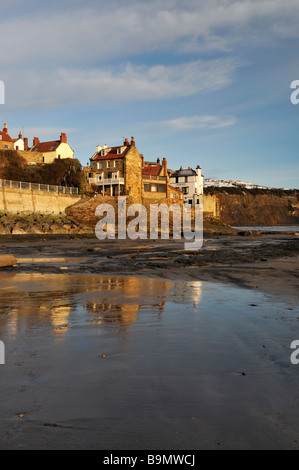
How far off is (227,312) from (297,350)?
2519mm

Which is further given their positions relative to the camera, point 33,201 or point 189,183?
point 189,183

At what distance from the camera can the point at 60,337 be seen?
5.73m

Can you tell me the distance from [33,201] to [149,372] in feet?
167

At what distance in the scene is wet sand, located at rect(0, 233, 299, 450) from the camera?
3.00m

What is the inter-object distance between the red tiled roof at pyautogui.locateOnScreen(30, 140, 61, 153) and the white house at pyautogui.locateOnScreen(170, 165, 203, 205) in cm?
2917

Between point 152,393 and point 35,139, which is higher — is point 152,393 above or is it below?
below

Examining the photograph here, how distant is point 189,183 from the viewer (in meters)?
86.7

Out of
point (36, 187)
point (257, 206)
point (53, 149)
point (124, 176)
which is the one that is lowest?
point (36, 187)

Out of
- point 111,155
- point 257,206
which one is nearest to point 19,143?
point 111,155

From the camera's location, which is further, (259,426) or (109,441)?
(259,426)

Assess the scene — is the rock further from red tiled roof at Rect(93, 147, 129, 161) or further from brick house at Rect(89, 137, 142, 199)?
red tiled roof at Rect(93, 147, 129, 161)

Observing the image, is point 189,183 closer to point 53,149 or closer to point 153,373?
point 53,149

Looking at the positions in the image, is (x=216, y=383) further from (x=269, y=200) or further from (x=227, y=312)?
(x=269, y=200)
